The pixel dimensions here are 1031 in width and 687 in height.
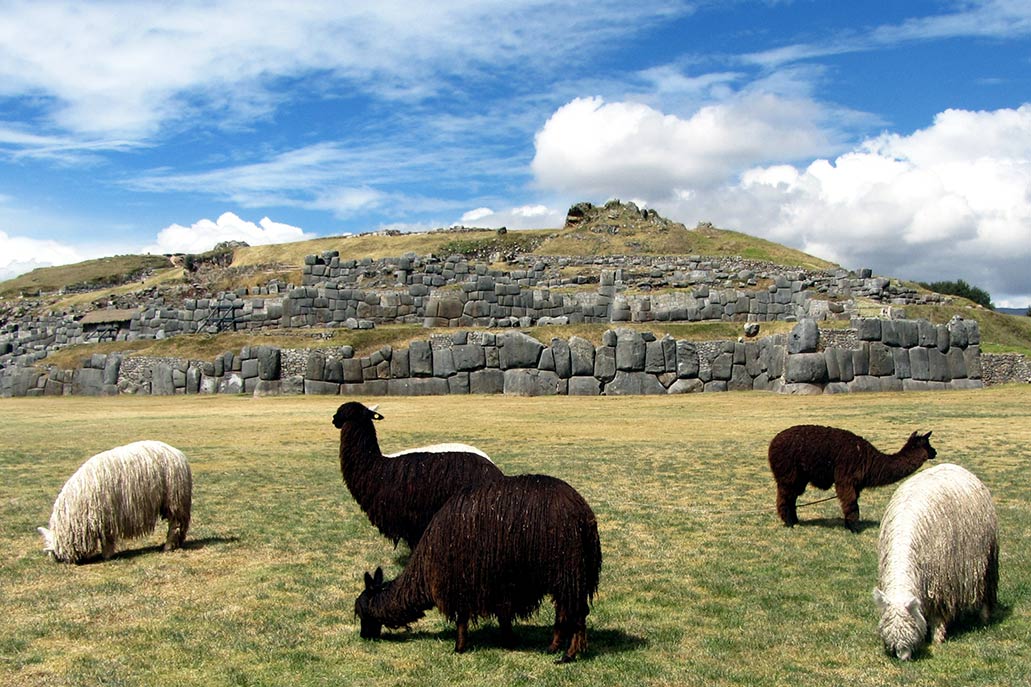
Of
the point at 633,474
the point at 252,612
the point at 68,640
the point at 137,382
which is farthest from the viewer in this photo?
the point at 137,382

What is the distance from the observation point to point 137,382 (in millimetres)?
39875

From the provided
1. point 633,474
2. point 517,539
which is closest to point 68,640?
point 517,539

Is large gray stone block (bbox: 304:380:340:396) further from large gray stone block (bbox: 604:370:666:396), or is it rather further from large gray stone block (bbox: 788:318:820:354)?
large gray stone block (bbox: 788:318:820:354)

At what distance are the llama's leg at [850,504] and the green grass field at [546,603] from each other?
17 cm

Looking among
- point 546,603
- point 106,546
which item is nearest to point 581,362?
point 106,546

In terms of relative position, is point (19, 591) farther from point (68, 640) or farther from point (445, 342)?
point (445, 342)

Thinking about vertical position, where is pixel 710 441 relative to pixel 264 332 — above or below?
below

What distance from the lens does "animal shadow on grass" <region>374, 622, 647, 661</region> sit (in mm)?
7379

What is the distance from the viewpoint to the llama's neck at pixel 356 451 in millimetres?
9195

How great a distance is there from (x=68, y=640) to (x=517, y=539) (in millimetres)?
3880

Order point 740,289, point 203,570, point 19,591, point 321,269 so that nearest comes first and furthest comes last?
point 19,591 → point 203,570 → point 740,289 → point 321,269

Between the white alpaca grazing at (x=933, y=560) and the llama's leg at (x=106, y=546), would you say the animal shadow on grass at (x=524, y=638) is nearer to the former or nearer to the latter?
the white alpaca grazing at (x=933, y=560)

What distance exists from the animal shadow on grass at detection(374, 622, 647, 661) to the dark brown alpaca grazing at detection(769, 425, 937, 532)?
4655 millimetres

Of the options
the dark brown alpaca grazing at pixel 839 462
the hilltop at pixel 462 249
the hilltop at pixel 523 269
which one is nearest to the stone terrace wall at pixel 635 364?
A: the hilltop at pixel 523 269
